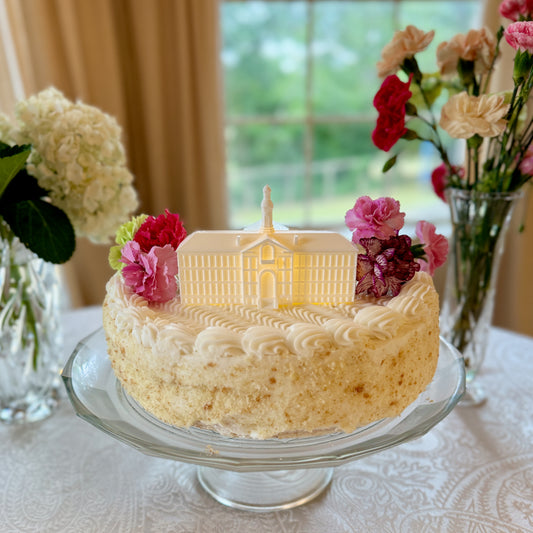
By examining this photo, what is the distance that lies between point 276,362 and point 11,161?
28.1 inches

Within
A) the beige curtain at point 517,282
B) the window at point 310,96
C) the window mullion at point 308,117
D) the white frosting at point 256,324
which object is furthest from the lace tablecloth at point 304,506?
the window mullion at point 308,117

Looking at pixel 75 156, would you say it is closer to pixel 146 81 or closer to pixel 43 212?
pixel 43 212

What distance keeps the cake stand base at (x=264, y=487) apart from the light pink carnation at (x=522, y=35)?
985 mm

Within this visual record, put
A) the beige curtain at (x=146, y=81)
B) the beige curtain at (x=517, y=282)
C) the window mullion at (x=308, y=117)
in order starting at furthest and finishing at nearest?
Answer: the beige curtain at (x=517, y=282)
the window mullion at (x=308, y=117)
the beige curtain at (x=146, y=81)

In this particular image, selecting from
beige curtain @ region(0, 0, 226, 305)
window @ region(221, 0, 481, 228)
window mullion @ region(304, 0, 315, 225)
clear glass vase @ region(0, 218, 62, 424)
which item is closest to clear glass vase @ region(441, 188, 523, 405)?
clear glass vase @ region(0, 218, 62, 424)

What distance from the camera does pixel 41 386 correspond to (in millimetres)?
1362

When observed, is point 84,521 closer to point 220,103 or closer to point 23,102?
point 23,102

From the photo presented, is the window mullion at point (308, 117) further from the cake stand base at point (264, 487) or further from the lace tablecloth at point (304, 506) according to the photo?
the cake stand base at point (264, 487)

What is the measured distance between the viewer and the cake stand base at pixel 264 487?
1.03 metres

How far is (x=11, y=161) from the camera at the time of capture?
1074 millimetres

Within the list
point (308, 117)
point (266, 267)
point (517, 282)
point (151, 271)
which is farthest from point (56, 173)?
point (517, 282)

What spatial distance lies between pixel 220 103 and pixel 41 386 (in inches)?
65.8

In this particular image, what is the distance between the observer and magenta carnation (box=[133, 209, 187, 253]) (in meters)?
1.07

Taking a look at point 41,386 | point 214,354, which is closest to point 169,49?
point 41,386
